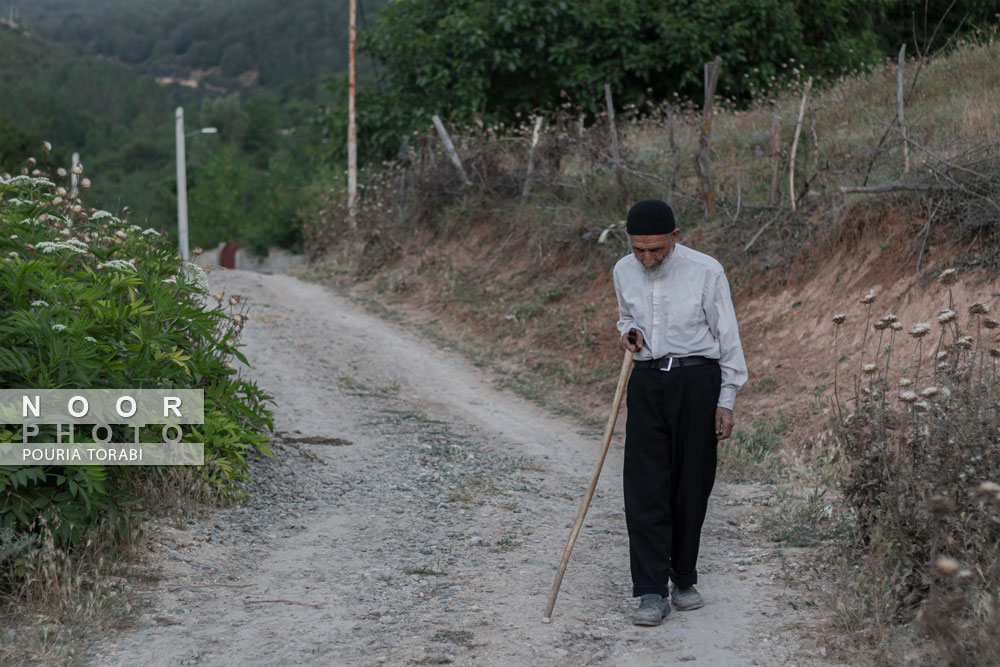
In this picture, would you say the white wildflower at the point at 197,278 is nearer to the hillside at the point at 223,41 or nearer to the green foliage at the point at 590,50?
the green foliage at the point at 590,50

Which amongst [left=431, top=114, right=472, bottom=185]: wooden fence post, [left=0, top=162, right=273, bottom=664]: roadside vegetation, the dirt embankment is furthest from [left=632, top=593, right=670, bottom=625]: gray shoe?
[left=431, top=114, right=472, bottom=185]: wooden fence post

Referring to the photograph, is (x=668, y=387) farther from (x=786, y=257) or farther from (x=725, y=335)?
(x=786, y=257)

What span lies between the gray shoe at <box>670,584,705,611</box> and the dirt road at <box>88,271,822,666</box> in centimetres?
4

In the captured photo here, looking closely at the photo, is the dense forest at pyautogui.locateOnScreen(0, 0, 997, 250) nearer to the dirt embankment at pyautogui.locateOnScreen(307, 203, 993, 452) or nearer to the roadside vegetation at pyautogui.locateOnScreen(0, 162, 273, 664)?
the roadside vegetation at pyautogui.locateOnScreen(0, 162, 273, 664)

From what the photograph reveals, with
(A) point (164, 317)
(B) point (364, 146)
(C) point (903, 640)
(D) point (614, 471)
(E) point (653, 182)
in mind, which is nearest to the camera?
(C) point (903, 640)

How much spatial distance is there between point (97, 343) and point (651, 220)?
2733 mm

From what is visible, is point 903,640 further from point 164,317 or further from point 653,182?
point 653,182

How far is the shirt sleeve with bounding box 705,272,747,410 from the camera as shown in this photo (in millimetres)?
4121

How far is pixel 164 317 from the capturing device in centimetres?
526

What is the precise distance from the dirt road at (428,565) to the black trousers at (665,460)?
35 centimetres

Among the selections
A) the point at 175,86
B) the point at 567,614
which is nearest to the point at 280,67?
the point at 175,86

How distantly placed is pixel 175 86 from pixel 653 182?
395ft

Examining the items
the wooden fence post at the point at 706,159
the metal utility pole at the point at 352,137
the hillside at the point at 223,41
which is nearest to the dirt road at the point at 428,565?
the wooden fence post at the point at 706,159

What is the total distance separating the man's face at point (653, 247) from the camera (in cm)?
406
